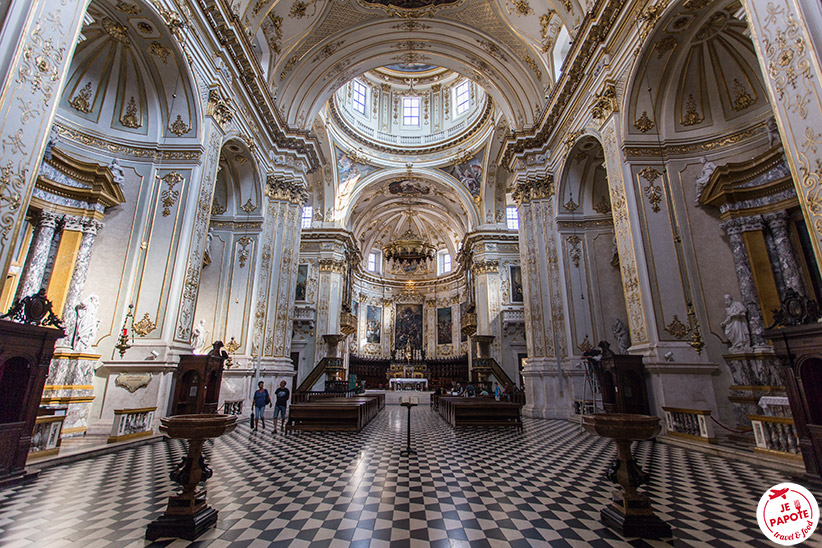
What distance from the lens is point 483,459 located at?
5.69 meters

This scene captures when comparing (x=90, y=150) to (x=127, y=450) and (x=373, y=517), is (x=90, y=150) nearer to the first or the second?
(x=127, y=450)

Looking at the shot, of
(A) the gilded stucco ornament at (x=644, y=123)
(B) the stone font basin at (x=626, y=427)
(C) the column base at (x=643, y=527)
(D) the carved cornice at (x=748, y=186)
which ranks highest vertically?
(A) the gilded stucco ornament at (x=644, y=123)

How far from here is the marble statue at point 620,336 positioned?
35.6 feet

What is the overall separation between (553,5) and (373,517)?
1348 cm

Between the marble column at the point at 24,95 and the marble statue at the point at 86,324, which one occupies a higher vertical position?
the marble column at the point at 24,95

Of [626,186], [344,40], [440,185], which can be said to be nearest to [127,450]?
[626,186]

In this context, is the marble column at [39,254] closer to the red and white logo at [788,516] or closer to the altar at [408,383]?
the red and white logo at [788,516]

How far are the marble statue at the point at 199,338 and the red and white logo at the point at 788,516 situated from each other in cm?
1177

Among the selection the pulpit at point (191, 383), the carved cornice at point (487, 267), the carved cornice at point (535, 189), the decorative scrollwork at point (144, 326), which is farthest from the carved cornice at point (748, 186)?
the carved cornice at point (487, 267)

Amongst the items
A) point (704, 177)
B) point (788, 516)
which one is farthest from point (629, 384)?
point (704, 177)

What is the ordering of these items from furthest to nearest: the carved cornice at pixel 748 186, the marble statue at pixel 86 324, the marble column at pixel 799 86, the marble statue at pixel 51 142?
the carved cornice at pixel 748 186
the marble statue at pixel 51 142
the marble statue at pixel 86 324
the marble column at pixel 799 86

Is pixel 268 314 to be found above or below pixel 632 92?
below

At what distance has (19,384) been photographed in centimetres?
464

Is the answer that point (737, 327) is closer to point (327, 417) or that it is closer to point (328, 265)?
point (327, 417)
